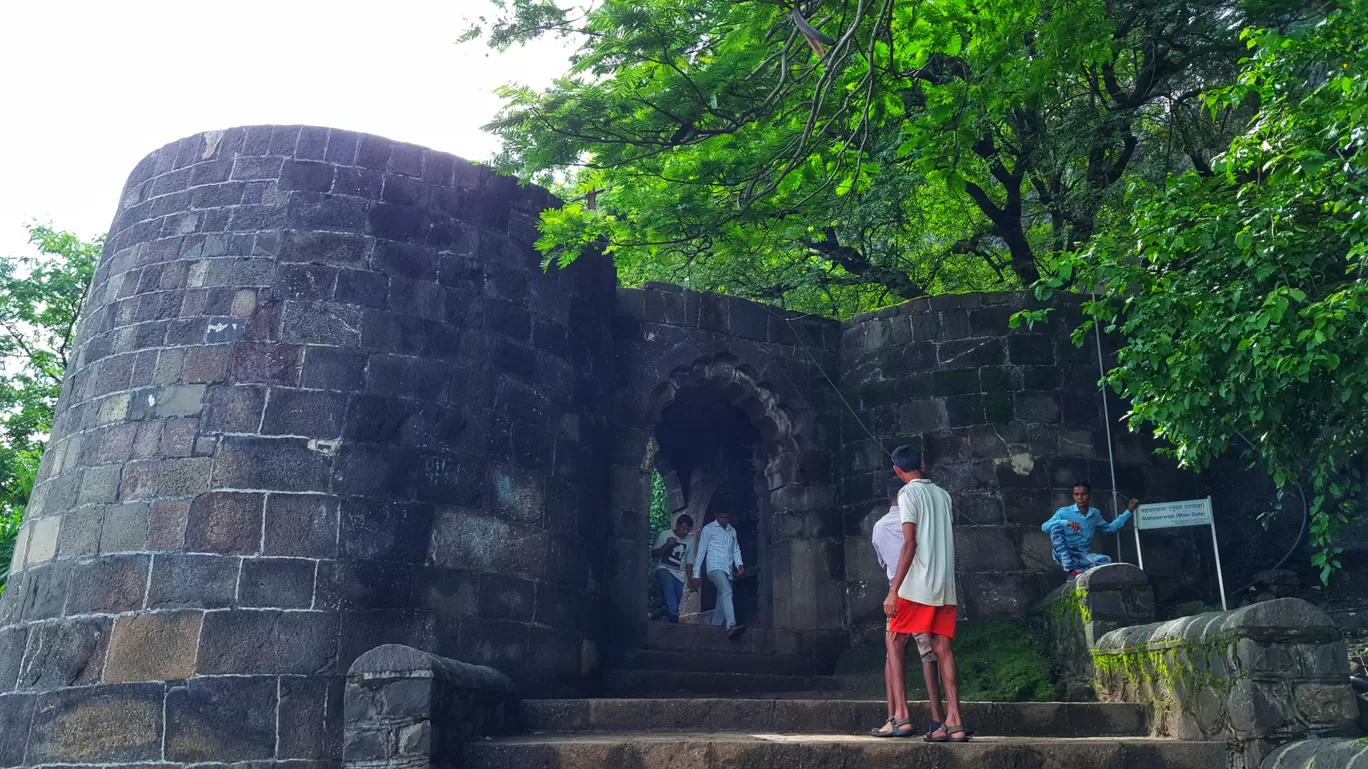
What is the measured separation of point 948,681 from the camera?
18.9ft

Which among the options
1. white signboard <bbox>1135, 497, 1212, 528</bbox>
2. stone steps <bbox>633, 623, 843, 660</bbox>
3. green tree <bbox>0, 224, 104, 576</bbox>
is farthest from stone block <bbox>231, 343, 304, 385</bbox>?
green tree <bbox>0, 224, 104, 576</bbox>

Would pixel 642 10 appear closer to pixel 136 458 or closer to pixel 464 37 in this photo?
pixel 464 37

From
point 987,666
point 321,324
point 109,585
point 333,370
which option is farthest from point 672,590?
point 109,585

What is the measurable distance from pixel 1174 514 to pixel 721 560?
13.5ft

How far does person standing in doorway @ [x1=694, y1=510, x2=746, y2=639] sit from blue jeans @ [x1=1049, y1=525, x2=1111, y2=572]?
311cm

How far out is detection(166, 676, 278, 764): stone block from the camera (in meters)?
6.56

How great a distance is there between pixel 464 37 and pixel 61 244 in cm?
1562

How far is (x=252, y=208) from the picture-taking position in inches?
319

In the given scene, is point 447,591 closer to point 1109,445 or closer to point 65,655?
point 65,655

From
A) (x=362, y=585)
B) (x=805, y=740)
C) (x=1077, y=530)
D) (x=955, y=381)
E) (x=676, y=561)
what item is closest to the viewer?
(x=805, y=740)

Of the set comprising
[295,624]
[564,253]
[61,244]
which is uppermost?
[61,244]

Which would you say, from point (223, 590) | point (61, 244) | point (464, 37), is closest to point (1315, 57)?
point (464, 37)

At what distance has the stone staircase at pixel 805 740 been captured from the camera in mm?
5480

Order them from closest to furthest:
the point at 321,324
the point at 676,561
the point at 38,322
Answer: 1. the point at 321,324
2. the point at 676,561
3. the point at 38,322
